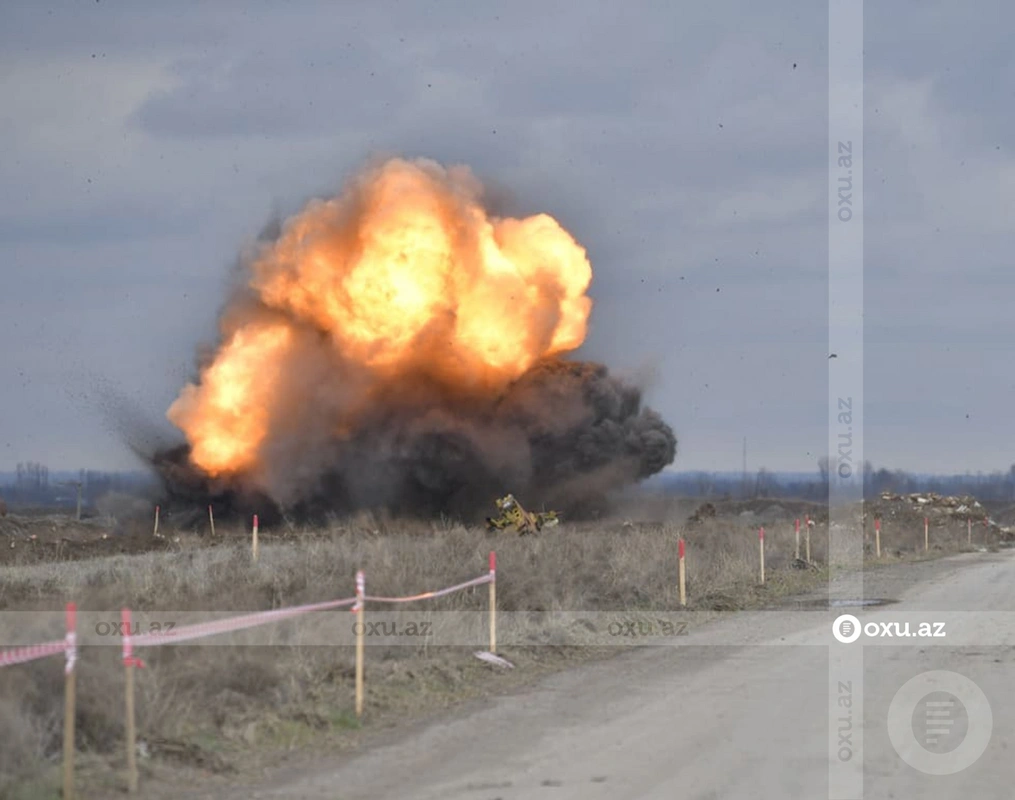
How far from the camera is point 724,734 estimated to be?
12.8m

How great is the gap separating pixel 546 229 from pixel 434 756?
36.3 metres

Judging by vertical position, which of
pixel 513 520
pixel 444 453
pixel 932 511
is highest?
pixel 444 453

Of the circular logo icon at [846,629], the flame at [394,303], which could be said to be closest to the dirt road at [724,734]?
the circular logo icon at [846,629]

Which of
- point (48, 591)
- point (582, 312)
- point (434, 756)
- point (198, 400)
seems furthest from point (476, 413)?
point (434, 756)

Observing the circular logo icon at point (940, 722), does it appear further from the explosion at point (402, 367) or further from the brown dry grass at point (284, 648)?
the explosion at point (402, 367)

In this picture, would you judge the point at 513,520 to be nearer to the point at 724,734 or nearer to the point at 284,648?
the point at 284,648

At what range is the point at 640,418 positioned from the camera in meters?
54.8

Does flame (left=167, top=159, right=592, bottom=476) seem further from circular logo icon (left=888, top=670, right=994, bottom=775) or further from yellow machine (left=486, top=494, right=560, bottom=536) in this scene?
circular logo icon (left=888, top=670, right=994, bottom=775)

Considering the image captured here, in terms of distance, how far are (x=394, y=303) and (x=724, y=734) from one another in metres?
33.5

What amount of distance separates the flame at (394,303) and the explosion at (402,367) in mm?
56

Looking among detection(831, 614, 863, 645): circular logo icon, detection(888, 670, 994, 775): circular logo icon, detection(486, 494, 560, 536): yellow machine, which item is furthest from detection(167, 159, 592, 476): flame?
detection(888, 670, 994, 775): circular logo icon

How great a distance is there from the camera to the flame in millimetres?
44906

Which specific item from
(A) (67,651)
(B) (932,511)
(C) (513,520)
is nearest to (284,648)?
(A) (67,651)

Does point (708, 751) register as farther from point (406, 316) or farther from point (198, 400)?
point (198, 400)
